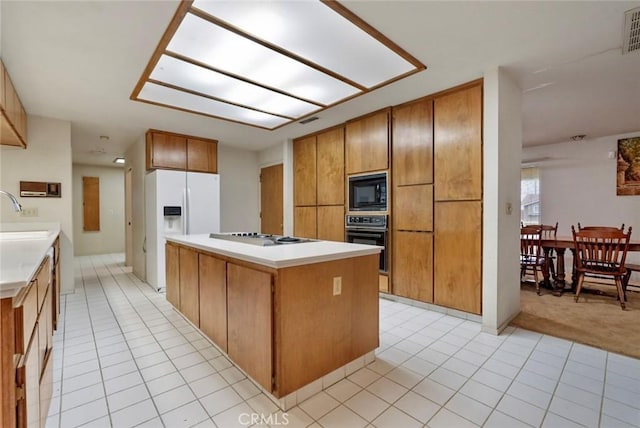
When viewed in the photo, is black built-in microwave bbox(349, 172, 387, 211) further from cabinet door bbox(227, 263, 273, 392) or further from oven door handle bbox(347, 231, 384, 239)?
cabinet door bbox(227, 263, 273, 392)

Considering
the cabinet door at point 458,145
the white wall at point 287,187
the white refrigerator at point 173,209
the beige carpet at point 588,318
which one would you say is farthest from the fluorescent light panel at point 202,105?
the beige carpet at point 588,318

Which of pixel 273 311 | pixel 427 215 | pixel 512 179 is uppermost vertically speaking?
pixel 512 179

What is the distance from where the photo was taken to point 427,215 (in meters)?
3.29

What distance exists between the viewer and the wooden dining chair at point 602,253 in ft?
10.9

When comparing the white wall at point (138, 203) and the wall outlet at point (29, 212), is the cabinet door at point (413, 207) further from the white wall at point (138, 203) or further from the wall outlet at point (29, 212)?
the wall outlet at point (29, 212)

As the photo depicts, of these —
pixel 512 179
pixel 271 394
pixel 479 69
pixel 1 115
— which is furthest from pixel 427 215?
pixel 1 115

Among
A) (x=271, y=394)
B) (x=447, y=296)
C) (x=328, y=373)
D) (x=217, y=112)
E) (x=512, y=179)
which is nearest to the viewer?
(x=271, y=394)

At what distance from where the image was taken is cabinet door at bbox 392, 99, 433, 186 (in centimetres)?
327

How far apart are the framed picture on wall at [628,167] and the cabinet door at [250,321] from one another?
6.48 meters

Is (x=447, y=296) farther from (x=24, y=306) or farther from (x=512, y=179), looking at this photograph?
(x=24, y=306)

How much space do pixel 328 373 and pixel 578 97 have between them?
13.4 ft

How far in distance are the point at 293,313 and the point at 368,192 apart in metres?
2.56

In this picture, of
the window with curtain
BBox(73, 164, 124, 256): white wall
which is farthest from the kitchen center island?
BBox(73, 164, 124, 256): white wall

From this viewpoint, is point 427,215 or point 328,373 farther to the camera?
point 427,215
